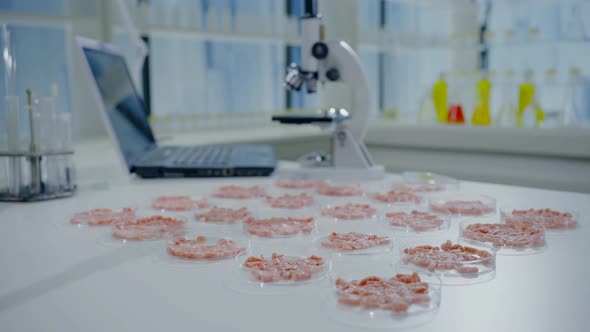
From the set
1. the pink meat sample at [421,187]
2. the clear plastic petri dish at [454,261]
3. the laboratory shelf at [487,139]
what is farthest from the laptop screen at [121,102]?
Result: the laboratory shelf at [487,139]

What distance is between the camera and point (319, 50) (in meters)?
1.52

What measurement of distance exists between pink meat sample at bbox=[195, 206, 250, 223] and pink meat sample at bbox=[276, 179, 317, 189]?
0.32 metres

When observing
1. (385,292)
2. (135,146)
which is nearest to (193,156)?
(135,146)

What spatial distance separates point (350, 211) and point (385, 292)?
41 cm

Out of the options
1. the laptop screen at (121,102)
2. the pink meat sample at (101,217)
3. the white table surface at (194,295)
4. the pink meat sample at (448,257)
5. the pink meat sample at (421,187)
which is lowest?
the white table surface at (194,295)

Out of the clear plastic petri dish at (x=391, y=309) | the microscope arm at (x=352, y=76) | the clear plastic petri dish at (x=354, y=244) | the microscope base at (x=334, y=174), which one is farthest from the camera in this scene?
the microscope arm at (x=352, y=76)

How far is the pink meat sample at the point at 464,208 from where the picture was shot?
0.95 metres

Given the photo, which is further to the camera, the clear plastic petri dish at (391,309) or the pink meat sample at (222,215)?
the pink meat sample at (222,215)

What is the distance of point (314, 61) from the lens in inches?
60.5

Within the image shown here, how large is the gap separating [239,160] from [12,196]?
0.57 meters

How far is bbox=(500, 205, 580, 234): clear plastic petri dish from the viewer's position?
0.84m

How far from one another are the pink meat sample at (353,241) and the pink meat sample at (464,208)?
0.25m

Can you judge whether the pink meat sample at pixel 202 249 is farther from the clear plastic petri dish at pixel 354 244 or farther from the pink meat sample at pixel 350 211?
the pink meat sample at pixel 350 211

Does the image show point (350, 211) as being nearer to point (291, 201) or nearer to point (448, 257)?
point (291, 201)
